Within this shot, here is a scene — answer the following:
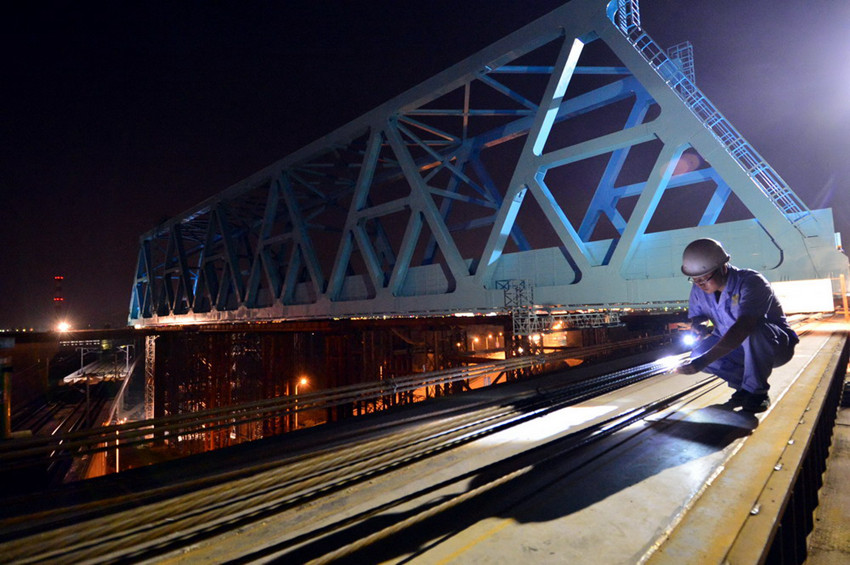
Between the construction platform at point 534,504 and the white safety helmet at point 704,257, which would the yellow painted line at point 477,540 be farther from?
the white safety helmet at point 704,257

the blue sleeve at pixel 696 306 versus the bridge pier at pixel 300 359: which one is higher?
the blue sleeve at pixel 696 306

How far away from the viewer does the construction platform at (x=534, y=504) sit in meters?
1.94

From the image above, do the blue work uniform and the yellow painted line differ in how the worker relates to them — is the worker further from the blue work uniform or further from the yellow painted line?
the yellow painted line

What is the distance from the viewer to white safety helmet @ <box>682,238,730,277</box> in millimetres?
3402

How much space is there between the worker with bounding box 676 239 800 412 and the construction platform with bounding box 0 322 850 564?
0.41m

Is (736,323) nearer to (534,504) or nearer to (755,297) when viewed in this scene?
(755,297)

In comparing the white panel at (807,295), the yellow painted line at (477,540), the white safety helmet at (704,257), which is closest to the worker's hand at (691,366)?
the white safety helmet at (704,257)

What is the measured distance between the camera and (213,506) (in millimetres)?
2533

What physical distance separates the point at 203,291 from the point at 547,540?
1347 inches

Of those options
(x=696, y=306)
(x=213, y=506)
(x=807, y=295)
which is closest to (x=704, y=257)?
(x=696, y=306)

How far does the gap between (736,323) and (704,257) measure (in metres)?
0.66

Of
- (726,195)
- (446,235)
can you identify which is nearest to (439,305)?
(446,235)

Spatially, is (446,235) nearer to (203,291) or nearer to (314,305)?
(314,305)

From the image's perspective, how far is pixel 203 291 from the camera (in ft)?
101
